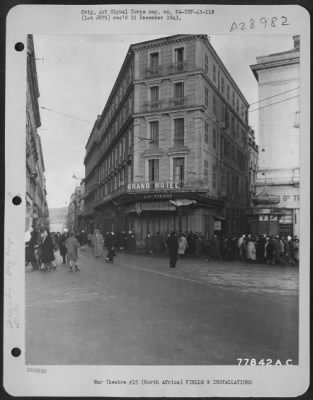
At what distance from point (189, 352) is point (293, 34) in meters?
3.83

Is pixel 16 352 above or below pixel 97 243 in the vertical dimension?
below

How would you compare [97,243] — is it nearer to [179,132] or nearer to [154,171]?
[154,171]

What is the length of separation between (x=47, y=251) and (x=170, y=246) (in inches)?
57.7

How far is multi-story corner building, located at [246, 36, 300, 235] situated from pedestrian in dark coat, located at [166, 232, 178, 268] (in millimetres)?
987

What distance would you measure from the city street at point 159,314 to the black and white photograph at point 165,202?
0.6 inches

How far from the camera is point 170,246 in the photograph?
4059 millimetres

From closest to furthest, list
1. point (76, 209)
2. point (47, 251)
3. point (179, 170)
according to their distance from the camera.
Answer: point (47, 251), point (179, 170), point (76, 209)

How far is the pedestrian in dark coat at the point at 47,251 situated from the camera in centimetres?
390

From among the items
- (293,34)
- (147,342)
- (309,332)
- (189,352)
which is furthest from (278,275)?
(293,34)

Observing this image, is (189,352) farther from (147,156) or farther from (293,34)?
(293,34)

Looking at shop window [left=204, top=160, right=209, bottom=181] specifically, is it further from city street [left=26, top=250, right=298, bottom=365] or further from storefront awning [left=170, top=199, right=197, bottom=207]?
city street [left=26, top=250, right=298, bottom=365]

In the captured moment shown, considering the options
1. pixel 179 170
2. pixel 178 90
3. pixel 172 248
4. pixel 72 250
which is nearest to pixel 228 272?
pixel 172 248

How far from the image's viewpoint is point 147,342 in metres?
3.77

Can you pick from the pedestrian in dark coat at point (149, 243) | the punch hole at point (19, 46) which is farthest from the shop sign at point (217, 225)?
the punch hole at point (19, 46)
